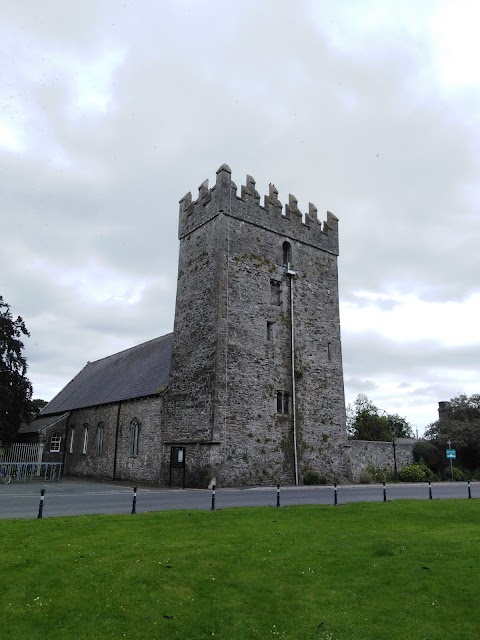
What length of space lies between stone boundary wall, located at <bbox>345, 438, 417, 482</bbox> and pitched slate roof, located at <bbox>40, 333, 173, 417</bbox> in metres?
12.6

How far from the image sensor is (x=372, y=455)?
33.6 meters

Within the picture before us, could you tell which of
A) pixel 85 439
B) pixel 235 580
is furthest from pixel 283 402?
pixel 235 580

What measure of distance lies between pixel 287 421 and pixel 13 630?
73.8 feet

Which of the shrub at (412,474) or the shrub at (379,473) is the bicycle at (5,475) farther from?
the shrub at (412,474)

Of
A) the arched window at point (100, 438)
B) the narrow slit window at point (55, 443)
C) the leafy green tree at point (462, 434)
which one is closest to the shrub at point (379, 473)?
the leafy green tree at point (462, 434)

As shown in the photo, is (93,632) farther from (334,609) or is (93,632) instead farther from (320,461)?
(320,461)

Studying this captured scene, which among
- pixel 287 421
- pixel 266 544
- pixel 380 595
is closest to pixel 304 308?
pixel 287 421

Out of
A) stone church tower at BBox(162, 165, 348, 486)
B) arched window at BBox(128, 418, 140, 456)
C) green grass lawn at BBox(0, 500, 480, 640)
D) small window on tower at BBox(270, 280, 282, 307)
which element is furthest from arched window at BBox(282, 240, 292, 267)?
green grass lawn at BBox(0, 500, 480, 640)

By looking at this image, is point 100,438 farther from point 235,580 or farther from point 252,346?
point 235,580

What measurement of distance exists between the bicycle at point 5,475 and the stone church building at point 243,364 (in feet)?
20.2

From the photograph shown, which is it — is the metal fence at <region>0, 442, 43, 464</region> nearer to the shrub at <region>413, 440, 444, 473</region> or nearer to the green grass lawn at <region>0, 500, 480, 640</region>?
the green grass lawn at <region>0, 500, 480, 640</region>

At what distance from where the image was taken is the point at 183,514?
534 inches

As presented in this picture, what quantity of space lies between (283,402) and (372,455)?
366 inches

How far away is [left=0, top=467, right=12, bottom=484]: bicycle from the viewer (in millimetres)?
28159
